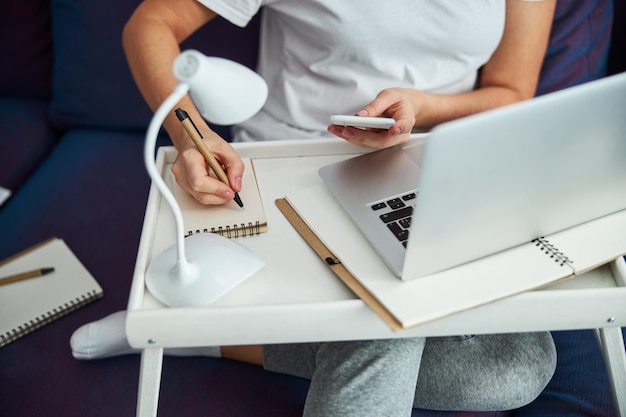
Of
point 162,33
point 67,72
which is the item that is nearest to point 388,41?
point 162,33

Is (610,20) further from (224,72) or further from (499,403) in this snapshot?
(224,72)

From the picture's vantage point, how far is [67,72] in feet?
4.82

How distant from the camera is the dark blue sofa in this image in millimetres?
990

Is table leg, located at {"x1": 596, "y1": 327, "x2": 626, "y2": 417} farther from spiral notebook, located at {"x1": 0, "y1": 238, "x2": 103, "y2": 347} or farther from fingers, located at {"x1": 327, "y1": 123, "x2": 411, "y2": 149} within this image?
spiral notebook, located at {"x1": 0, "y1": 238, "x2": 103, "y2": 347}

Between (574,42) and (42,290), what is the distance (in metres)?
1.11

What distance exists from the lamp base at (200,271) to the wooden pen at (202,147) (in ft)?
0.31

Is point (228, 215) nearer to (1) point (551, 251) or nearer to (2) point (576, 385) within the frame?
(1) point (551, 251)

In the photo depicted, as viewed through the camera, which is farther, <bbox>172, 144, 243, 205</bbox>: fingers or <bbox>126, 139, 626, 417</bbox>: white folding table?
<bbox>172, 144, 243, 205</bbox>: fingers

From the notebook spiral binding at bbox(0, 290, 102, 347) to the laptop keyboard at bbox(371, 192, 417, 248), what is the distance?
608 mm

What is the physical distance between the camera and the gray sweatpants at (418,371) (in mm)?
768

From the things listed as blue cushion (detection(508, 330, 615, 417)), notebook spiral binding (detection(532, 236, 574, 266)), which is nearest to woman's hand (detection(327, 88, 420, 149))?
notebook spiral binding (detection(532, 236, 574, 266))

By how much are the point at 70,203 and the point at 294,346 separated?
0.66 m

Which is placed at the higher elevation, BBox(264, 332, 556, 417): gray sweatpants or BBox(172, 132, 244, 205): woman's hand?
BBox(172, 132, 244, 205): woman's hand

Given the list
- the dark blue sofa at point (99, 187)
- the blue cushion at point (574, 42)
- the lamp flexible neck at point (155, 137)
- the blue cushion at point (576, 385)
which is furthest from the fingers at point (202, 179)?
the blue cushion at point (574, 42)
